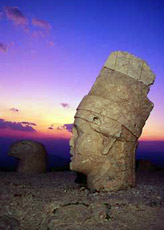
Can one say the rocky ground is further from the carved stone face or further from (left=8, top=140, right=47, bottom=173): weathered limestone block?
(left=8, top=140, right=47, bottom=173): weathered limestone block

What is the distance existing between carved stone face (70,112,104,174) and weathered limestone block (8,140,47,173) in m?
4.66

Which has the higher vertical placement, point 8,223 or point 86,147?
point 86,147

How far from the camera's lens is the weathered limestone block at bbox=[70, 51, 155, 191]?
6.71 meters

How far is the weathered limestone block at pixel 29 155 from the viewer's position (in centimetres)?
1111

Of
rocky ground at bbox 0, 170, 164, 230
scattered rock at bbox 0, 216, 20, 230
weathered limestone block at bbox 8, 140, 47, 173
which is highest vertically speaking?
weathered limestone block at bbox 8, 140, 47, 173

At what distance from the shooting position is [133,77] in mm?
6926

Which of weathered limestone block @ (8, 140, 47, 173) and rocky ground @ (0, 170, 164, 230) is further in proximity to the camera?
weathered limestone block @ (8, 140, 47, 173)

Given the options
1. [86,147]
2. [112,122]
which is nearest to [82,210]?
[86,147]

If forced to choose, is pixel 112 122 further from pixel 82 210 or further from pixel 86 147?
pixel 82 210

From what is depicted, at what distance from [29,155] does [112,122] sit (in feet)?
18.1

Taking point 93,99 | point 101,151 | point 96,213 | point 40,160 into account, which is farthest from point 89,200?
point 40,160

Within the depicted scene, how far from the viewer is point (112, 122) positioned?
668 cm

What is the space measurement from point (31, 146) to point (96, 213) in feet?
21.6

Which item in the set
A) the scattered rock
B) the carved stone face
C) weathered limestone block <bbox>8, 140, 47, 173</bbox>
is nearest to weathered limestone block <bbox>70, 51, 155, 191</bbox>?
the carved stone face
